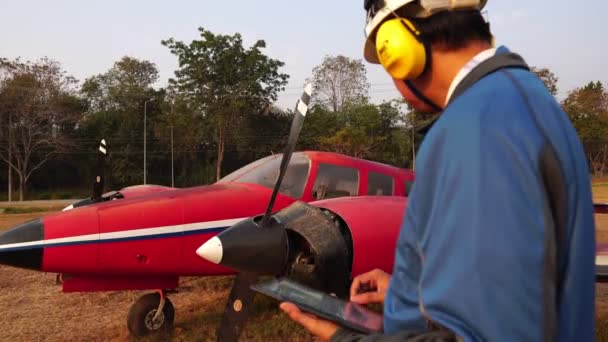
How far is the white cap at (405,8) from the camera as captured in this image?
1.21 meters

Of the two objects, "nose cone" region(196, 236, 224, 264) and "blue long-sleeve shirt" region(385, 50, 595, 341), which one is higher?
"blue long-sleeve shirt" region(385, 50, 595, 341)

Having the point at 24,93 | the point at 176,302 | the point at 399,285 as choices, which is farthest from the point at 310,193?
the point at 24,93

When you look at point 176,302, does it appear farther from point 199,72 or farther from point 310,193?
point 199,72

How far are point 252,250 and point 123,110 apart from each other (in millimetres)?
56849

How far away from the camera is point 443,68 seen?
1.23 meters

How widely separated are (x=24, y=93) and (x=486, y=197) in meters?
46.9

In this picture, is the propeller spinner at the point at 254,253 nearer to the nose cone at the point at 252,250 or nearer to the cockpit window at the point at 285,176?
the nose cone at the point at 252,250

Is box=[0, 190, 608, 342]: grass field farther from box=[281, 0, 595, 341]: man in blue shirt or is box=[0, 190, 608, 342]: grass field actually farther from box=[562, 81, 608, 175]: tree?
box=[562, 81, 608, 175]: tree

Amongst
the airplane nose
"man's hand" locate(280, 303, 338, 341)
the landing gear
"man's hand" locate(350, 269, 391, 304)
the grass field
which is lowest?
the grass field

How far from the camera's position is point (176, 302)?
770 centimetres

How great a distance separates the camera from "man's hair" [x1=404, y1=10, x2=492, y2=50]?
1.20m

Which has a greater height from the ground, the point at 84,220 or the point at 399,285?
the point at 399,285

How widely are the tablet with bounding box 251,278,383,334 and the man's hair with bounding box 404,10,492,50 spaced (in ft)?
2.35

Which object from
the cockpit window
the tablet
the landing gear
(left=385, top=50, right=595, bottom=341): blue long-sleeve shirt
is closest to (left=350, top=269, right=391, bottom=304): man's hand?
the tablet
